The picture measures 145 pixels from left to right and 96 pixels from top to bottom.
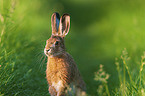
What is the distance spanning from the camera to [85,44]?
7789 millimetres

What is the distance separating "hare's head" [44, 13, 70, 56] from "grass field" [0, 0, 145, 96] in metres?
0.43

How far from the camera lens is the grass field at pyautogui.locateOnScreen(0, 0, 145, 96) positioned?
3.98 m

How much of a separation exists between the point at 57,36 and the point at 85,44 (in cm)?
385

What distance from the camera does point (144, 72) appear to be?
165 inches

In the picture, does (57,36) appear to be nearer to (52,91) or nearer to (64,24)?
(64,24)

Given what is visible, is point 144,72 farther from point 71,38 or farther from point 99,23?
point 99,23

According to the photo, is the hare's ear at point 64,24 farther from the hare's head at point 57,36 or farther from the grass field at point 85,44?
the grass field at point 85,44

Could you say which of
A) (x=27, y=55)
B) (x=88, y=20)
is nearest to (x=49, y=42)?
(x=27, y=55)

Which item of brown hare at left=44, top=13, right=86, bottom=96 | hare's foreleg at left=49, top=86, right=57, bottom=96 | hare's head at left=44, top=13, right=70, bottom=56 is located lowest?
hare's foreleg at left=49, top=86, right=57, bottom=96

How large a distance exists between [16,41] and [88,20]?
4519mm

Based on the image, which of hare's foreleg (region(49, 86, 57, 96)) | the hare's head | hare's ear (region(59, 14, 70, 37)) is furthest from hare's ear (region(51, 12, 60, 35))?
hare's foreleg (region(49, 86, 57, 96))

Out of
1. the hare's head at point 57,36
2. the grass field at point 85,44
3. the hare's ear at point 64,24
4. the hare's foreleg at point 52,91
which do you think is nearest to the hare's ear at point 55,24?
the hare's head at point 57,36

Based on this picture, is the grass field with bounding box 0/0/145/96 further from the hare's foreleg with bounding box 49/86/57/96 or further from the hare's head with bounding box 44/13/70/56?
the hare's head with bounding box 44/13/70/56

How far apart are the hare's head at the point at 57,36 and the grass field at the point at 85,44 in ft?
1.42
